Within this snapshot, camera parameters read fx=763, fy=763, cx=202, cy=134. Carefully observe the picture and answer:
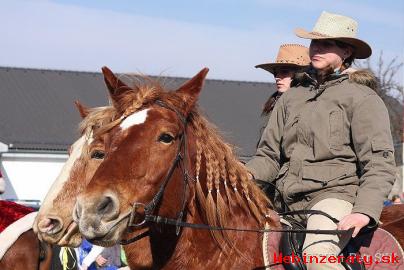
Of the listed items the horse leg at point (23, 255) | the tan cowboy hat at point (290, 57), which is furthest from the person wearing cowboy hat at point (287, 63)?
the horse leg at point (23, 255)

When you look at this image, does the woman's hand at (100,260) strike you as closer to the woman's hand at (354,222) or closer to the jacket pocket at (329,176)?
the jacket pocket at (329,176)

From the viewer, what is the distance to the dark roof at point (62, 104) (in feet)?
110

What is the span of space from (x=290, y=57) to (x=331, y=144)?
12.5 ft

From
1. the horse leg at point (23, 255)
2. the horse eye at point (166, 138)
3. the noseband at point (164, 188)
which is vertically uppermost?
the horse eye at point (166, 138)

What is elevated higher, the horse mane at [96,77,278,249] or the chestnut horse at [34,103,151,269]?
the horse mane at [96,77,278,249]

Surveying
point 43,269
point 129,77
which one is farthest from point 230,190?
point 43,269

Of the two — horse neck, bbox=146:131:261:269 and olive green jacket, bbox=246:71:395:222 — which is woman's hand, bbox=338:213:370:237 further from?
horse neck, bbox=146:131:261:269

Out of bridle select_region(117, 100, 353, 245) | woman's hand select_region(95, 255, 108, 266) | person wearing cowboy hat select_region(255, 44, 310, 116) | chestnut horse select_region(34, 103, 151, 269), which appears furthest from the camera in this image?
woman's hand select_region(95, 255, 108, 266)

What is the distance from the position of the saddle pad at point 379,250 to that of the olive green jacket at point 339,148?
0.27m

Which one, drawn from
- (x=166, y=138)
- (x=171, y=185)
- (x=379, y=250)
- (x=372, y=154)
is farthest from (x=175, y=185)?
(x=379, y=250)

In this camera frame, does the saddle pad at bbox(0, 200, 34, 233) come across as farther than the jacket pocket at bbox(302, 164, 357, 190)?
Yes

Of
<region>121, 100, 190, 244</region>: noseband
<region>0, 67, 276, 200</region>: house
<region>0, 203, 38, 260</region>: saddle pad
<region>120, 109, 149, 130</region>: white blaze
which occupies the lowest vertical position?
<region>0, 67, 276, 200</region>: house

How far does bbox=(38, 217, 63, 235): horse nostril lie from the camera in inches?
265

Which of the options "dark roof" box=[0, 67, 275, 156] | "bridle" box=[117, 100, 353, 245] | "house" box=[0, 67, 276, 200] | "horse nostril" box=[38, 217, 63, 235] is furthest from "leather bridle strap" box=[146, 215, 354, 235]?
"dark roof" box=[0, 67, 275, 156]
